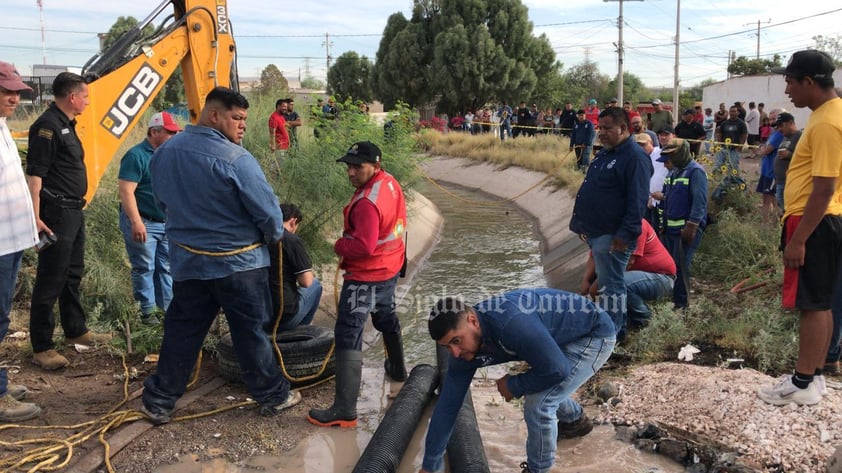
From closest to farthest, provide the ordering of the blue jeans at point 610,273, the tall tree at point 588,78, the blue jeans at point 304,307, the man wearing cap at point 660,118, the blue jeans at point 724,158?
the blue jeans at point 304,307, the blue jeans at point 610,273, the blue jeans at point 724,158, the man wearing cap at point 660,118, the tall tree at point 588,78

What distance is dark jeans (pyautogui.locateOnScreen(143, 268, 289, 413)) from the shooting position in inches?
170

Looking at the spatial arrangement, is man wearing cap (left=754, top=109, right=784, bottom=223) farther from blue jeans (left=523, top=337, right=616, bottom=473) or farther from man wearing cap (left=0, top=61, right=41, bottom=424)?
man wearing cap (left=0, top=61, right=41, bottom=424)

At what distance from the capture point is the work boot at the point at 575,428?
4555 mm

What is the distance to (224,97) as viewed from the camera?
4258 millimetres

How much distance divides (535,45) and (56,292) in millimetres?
40246

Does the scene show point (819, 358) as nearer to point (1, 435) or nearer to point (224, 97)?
point (224, 97)

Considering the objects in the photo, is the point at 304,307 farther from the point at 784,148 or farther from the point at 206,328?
the point at 784,148

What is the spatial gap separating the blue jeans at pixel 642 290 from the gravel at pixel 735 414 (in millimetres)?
941

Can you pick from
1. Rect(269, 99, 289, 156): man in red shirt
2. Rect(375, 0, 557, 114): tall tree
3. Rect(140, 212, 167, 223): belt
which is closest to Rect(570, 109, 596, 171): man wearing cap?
Rect(269, 99, 289, 156): man in red shirt

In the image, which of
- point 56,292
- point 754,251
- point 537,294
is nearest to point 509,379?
point 537,294

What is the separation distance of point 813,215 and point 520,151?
63.0 ft

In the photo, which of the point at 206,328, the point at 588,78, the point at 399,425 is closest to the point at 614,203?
the point at 399,425

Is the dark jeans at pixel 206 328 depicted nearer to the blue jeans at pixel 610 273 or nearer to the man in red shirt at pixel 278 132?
the blue jeans at pixel 610 273

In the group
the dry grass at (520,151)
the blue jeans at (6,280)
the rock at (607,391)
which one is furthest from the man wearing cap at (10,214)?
the dry grass at (520,151)
